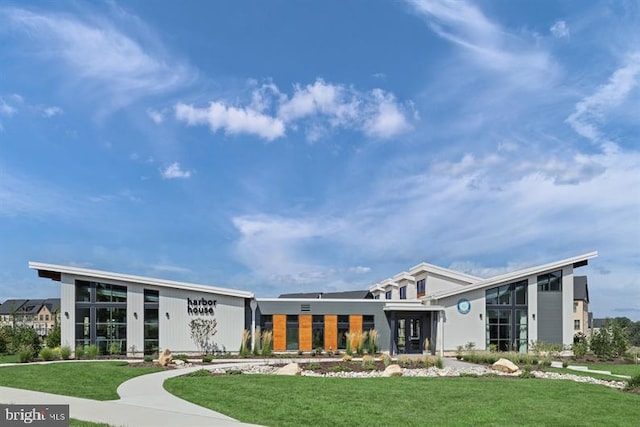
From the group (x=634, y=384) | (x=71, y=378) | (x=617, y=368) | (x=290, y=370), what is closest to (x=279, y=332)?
(x=290, y=370)

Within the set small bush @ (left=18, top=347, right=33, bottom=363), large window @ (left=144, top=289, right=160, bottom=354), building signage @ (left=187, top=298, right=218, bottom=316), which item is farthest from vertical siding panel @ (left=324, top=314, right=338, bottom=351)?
small bush @ (left=18, top=347, right=33, bottom=363)

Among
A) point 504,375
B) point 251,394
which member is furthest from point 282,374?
point 504,375

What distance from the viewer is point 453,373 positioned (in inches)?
717

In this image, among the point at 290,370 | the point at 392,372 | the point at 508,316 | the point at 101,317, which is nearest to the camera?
the point at 392,372

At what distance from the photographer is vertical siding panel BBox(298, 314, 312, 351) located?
30109 mm

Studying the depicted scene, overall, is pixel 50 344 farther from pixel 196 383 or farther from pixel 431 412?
pixel 431 412

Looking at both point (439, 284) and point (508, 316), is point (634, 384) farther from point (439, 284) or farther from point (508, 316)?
point (439, 284)

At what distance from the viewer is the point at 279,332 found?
30.1 m

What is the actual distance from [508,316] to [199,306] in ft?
51.5

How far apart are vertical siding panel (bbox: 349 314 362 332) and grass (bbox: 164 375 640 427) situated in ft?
48.0

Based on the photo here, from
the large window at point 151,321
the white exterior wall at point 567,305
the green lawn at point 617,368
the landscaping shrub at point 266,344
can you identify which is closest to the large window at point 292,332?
the landscaping shrub at point 266,344

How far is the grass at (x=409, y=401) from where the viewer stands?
10180mm

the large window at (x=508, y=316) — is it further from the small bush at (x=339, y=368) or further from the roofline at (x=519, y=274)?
the small bush at (x=339, y=368)

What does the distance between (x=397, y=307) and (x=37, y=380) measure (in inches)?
725
